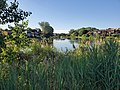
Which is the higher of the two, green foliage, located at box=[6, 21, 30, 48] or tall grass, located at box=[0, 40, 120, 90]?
green foliage, located at box=[6, 21, 30, 48]

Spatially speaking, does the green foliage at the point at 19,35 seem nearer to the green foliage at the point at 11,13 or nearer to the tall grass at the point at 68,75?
the green foliage at the point at 11,13

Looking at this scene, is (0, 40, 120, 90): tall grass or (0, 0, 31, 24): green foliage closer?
(0, 40, 120, 90): tall grass

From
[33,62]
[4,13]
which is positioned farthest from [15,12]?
[33,62]

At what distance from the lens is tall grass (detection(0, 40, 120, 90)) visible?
3906 mm

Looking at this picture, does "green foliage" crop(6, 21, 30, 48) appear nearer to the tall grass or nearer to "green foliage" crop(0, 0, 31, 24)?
"green foliage" crop(0, 0, 31, 24)

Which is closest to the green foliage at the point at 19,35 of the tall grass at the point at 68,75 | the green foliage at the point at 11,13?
the green foliage at the point at 11,13

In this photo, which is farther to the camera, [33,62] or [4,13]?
[4,13]

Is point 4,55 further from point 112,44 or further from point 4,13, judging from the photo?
point 112,44

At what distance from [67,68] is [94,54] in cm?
56

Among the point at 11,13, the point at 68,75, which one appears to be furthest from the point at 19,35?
the point at 68,75

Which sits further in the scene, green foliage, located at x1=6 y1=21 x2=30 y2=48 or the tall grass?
green foliage, located at x1=6 y1=21 x2=30 y2=48

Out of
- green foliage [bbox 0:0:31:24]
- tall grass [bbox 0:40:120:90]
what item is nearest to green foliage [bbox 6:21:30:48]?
green foliage [bbox 0:0:31:24]

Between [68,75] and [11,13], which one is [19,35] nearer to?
[11,13]

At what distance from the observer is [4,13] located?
678cm
